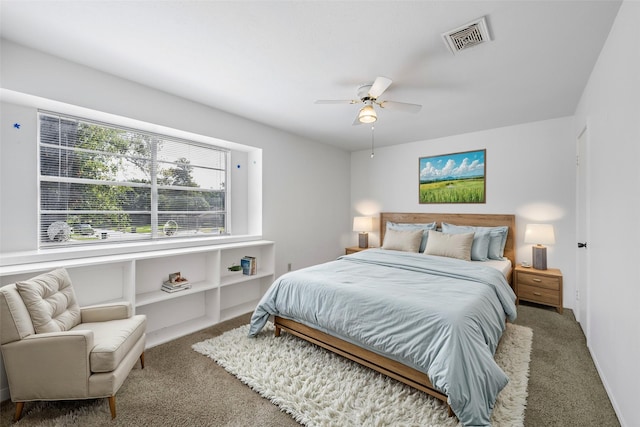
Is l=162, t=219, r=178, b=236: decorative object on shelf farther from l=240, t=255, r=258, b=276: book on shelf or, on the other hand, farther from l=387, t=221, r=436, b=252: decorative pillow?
l=387, t=221, r=436, b=252: decorative pillow

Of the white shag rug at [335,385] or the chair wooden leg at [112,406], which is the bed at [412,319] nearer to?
the white shag rug at [335,385]

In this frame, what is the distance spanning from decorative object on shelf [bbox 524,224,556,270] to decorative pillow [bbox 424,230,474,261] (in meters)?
0.68

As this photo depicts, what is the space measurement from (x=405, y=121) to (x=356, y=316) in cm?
268

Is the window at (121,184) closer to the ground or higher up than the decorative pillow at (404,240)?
higher up

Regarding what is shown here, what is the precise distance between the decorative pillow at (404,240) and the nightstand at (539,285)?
Answer: 1.24 meters

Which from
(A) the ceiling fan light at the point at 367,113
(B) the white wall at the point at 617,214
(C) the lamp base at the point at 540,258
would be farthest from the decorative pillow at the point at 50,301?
(C) the lamp base at the point at 540,258

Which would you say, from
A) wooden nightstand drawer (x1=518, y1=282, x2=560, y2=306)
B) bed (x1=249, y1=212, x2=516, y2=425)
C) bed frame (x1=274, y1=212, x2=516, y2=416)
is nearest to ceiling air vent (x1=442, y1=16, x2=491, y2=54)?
bed (x1=249, y1=212, x2=516, y2=425)

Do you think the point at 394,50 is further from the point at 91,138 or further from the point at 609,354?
the point at 91,138

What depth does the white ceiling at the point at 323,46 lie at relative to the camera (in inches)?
65.1

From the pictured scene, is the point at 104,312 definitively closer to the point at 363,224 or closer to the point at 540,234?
the point at 363,224

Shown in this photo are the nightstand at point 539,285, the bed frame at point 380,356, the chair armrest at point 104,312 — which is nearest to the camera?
the bed frame at point 380,356

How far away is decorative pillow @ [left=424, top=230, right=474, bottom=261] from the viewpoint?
353 centimetres

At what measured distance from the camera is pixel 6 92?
2.02 m

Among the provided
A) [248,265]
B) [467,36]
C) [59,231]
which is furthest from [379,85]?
[59,231]
